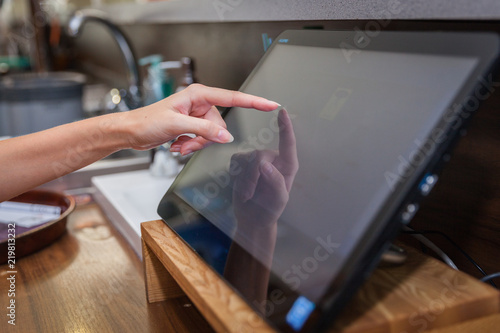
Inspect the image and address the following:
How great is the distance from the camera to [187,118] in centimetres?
65

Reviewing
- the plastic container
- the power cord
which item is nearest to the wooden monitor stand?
the power cord

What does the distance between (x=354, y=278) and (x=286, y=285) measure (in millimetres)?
84

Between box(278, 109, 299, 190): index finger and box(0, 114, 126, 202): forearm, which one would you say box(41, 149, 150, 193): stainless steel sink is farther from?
box(278, 109, 299, 190): index finger

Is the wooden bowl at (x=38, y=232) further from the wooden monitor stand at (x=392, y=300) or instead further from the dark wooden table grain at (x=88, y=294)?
the wooden monitor stand at (x=392, y=300)

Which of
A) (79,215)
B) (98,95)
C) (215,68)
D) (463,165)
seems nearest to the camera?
(463,165)

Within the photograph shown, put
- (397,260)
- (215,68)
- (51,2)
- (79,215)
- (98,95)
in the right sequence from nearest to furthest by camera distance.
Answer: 1. (397,260)
2. (79,215)
3. (215,68)
4. (98,95)
5. (51,2)

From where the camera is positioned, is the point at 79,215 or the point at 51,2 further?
the point at 51,2

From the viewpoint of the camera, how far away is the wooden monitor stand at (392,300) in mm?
450

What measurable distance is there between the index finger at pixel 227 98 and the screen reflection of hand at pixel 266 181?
0.03 meters

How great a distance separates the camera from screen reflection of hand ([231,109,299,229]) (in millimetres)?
597

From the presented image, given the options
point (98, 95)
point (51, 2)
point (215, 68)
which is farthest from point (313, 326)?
point (51, 2)

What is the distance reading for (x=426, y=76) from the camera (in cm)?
51

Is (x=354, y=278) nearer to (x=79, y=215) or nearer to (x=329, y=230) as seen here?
(x=329, y=230)

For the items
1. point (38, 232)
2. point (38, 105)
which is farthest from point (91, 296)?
point (38, 105)
